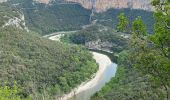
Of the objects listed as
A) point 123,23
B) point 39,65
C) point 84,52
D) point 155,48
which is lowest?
point 84,52

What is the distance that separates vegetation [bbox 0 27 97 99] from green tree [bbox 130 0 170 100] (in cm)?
3618

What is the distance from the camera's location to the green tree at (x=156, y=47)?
13.9m

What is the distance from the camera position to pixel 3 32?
217 feet

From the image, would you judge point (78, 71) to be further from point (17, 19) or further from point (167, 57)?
point (167, 57)

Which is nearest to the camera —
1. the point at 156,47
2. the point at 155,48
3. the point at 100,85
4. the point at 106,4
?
the point at 156,47

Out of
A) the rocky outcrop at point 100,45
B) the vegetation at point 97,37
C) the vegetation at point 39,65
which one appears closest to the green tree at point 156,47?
the vegetation at point 39,65

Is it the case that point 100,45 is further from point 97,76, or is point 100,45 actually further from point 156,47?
point 156,47

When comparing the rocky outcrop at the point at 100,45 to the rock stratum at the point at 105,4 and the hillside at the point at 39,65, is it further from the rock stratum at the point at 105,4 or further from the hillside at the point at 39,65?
the rock stratum at the point at 105,4

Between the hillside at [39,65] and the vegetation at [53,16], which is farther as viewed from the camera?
the vegetation at [53,16]

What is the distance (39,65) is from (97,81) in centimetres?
1118

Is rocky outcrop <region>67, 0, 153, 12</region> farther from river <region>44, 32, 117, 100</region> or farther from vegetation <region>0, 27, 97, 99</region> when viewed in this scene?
vegetation <region>0, 27, 97, 99</region>

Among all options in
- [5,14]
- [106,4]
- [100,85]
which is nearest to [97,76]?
[100,85]

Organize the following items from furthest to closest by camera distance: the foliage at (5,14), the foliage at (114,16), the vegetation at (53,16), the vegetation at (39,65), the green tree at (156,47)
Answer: the foliage at (114,16)
the vegetation at (53,16)
the foliage at (5,14)
the vegetation at (39,65)
the green tree at (156,47)

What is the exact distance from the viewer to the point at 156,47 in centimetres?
1470
